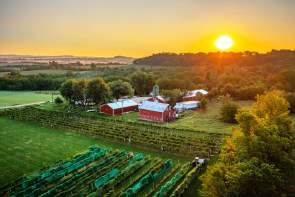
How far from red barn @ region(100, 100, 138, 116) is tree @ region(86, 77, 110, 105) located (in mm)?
3257

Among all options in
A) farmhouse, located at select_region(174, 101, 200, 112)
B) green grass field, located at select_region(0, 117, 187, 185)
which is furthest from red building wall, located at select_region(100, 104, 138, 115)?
green grass field, located at select_region(0, 117, 187, 185)

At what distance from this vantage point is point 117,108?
5931 cm

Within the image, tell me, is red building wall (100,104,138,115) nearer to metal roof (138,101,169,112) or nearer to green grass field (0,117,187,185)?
metal roof (138,101,169,112)

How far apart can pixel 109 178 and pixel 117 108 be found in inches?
1264

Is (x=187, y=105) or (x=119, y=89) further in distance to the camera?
(x=119, y=89)

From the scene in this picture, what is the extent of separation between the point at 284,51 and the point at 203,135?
129 meters

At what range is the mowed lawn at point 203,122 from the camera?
48250 millimetres

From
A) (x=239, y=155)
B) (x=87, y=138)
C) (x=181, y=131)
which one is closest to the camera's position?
(x=239, y=155)

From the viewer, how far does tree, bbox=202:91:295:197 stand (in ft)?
66.8

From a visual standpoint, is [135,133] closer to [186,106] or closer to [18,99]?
[186,106]

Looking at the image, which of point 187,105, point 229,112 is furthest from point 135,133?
point 187,105

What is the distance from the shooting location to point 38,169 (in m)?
30.3

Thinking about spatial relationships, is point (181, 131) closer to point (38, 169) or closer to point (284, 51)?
point (38, 169)

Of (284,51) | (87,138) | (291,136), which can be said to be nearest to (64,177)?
(87,138)
